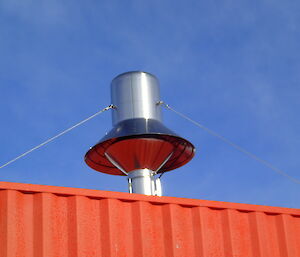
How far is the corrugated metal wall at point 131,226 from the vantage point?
6070 mm

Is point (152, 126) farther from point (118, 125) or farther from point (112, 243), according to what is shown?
point (112, 243)

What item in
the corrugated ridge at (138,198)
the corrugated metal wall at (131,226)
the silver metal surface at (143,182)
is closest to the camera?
the corrugated metal wall at (131,226)

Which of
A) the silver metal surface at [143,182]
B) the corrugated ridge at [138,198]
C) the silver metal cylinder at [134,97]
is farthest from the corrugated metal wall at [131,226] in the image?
the silver metal cylinder at [134,97]

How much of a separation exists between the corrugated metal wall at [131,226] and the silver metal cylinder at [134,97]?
2.94 meters

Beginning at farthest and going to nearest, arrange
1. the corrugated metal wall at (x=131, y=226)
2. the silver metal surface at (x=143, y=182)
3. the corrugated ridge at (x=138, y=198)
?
the silver metal surface at (x=143, y=182) < the corrugated ridge at (x=138, y=198) < the corrugated metal wall at (x=131, y=226)

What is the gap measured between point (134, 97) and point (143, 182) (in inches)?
57.0

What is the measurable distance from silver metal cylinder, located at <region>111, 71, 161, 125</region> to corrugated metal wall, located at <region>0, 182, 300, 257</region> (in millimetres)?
2941

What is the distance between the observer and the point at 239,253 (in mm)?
7301

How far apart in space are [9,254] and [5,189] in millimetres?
683

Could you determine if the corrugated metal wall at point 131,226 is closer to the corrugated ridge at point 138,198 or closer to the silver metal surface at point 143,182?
the corrugated ridge at point 138,198

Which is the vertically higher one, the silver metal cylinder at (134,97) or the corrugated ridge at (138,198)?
the silver metal cylinder at (134,97)

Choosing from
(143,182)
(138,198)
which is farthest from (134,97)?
(138,198)

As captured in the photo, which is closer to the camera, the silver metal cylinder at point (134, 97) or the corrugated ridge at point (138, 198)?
the corrugated ridge at point (138, 198)

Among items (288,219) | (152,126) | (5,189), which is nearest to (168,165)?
(152,126)
